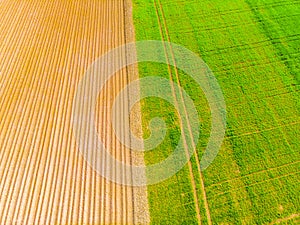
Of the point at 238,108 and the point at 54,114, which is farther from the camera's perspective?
the point at 54,114

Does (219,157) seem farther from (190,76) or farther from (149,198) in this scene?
(190,76)

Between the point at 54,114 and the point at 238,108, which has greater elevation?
the point at 54,114

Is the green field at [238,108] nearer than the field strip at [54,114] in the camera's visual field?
Yes

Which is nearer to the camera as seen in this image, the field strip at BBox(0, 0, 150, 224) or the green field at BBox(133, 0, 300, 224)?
the green field at BBox(133, 0, 300, 224)
